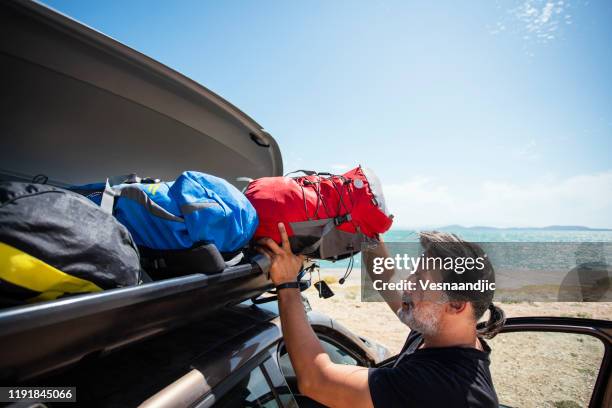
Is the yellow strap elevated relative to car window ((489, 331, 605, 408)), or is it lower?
elevated

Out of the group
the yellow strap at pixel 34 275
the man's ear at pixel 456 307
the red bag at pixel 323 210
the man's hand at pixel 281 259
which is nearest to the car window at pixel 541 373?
the man's ear at pixel 456 307

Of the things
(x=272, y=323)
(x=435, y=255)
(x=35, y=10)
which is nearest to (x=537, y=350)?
(x=435, y=255)

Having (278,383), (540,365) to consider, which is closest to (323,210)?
(278,383)

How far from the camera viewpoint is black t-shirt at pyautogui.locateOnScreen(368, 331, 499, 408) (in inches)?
49.6

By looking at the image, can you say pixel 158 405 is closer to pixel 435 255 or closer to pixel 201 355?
pixel 201 355

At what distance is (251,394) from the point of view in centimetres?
→ 127

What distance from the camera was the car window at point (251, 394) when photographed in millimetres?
1166

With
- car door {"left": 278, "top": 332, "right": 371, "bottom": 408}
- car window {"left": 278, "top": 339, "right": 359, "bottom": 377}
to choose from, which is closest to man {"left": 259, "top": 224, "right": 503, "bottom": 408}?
car door {"left": 278, "top": 332, "right": 371, "bottom": 408}

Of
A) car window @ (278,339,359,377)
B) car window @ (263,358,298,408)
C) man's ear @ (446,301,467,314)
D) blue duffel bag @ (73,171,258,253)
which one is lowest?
car window @ (278,339,359,377)

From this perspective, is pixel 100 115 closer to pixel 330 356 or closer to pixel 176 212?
pixel 176 212

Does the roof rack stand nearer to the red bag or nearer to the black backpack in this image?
the black backpack

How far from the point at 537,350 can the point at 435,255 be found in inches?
251

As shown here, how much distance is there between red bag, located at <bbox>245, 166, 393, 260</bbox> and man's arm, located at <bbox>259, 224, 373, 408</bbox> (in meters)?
0.07

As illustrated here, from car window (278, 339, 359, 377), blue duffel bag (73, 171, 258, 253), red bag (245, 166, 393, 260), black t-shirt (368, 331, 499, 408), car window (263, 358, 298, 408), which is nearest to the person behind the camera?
blue duffel bag (73, 171, 258, 253)
